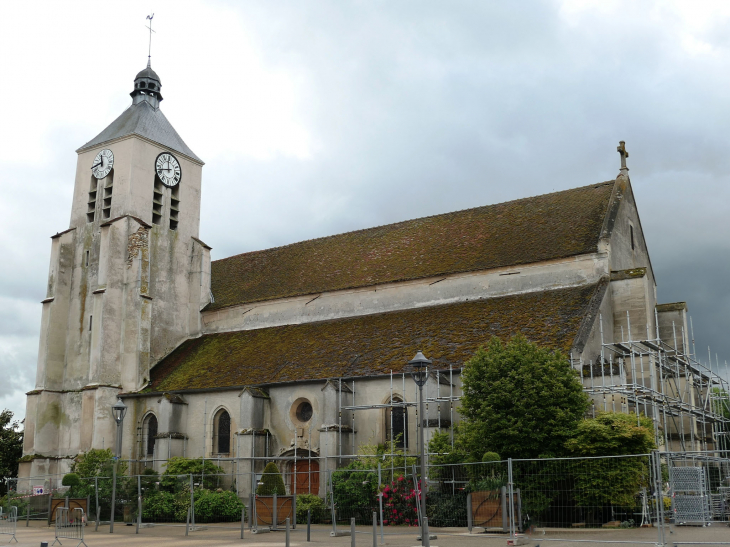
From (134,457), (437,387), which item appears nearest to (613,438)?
(437,387)

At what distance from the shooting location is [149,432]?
35.3m

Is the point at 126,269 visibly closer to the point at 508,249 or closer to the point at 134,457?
the point at 134,457

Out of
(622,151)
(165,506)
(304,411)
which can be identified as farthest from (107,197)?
(622,151)

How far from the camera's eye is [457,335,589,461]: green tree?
22.0 m

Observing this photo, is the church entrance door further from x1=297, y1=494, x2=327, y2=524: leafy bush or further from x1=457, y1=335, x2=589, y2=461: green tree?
x1=457, y1=335, x2=589, y2=461: green tree

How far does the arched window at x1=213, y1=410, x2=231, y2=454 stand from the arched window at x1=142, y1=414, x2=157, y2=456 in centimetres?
394

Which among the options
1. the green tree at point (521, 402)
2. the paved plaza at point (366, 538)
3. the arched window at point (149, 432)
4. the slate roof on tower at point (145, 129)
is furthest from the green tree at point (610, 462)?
the slate roof on tower at point (145, 129)

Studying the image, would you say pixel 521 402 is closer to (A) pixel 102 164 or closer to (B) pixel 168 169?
(B) pixel 168 169

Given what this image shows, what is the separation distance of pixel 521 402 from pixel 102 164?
28.7m

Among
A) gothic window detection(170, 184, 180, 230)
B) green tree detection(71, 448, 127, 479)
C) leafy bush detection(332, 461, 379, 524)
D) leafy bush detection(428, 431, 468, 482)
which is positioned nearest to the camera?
leafy bush detection(428, 431, 468, 482)

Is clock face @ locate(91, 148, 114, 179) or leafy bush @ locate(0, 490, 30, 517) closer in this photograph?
leafy bush @ locate(0, 490, 30, 517)

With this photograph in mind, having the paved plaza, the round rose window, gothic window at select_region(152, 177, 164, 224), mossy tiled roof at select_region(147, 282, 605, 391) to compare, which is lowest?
the paved plaza

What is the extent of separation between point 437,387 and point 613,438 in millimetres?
7287

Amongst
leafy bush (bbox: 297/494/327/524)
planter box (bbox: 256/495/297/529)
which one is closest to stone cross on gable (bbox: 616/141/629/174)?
leafy bush (bbox: 297/494/327/524)
